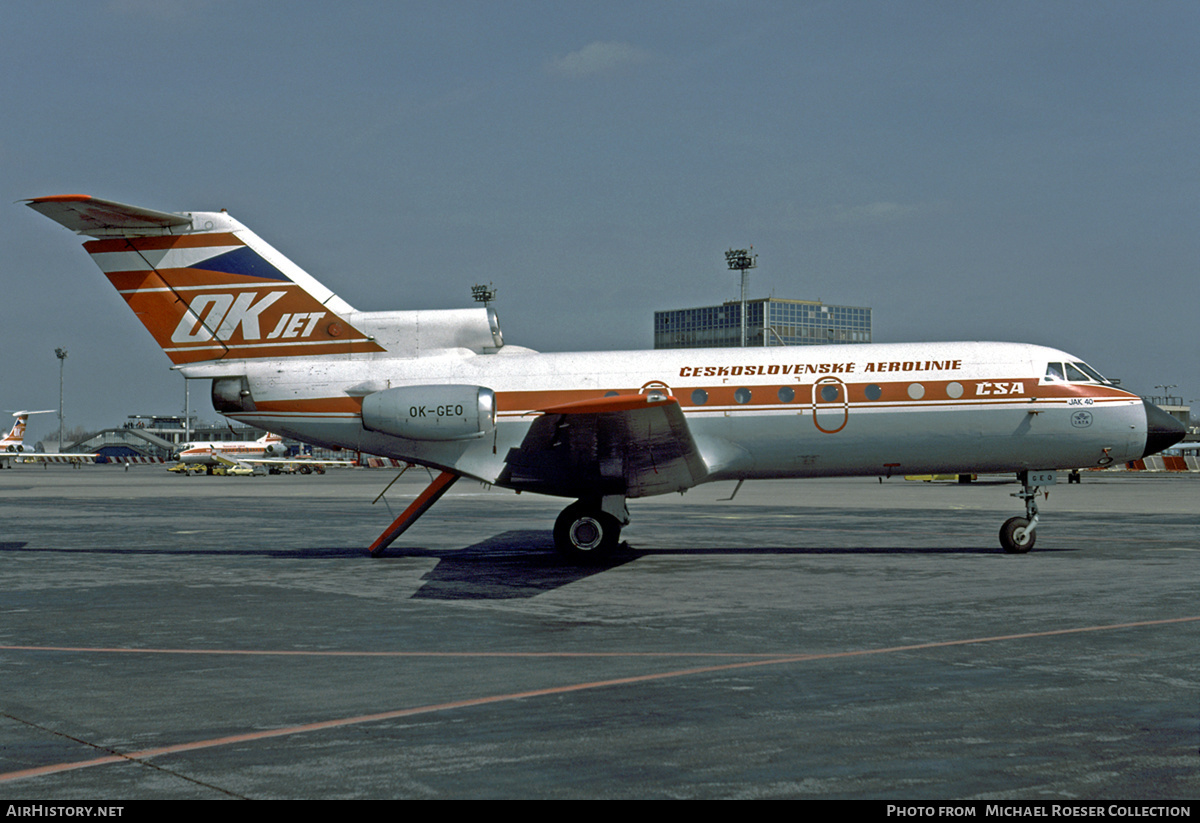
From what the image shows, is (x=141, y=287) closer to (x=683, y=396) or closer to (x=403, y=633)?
(x=683, y=396)

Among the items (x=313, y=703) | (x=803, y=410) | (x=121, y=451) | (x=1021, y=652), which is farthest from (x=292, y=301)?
(x=121, y=451)

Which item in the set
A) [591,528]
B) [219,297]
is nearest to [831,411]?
[591,528]

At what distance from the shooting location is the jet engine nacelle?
58.4ft

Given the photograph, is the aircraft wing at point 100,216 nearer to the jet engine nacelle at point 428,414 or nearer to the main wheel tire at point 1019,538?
the jet engine nacelle at point 428,414

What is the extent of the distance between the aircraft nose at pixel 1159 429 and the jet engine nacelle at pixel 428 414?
12.0m

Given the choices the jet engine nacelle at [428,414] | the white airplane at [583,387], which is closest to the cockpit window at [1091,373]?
the white airplane at [583,387]

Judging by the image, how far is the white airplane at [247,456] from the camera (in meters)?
90.1

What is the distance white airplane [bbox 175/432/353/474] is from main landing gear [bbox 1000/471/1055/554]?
74.4m

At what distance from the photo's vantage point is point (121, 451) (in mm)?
179125

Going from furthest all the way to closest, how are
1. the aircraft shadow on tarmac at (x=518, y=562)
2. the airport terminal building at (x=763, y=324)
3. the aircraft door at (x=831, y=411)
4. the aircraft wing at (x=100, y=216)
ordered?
the airport terminal building at (x=763, y=324) → the aircraft door at (x=831, y=411) → the aircraft wing at (x=100, y=216) → the aircraft shadow on tarmac at (x=518, y=562)

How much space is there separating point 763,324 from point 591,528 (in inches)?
5102

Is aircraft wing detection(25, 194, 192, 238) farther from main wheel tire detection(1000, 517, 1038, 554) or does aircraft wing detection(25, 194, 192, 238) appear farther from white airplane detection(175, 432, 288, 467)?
white airplane detection(175, 432, 288, 467)

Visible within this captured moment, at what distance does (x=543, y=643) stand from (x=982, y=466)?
38.3ft

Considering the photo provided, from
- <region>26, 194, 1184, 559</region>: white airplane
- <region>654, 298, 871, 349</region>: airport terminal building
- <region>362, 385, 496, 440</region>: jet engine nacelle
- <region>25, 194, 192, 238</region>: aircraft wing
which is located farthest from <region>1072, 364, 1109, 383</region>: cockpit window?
<region>654, 298, 871, 349</region>: airport terminal building
